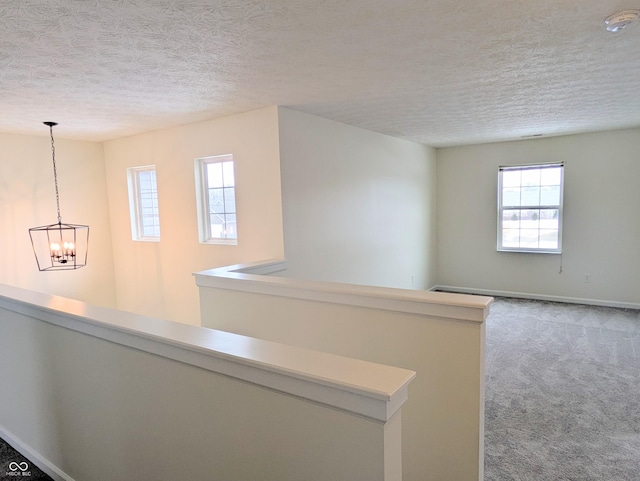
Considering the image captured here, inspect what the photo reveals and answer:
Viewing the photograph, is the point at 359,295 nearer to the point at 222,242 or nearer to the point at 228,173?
the point at 222,242

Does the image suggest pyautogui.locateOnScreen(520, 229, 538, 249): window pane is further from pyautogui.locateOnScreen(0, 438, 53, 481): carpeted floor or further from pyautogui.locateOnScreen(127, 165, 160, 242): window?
pyautogui.locateOnScreen(0, 438, 53, 481): carpeted floor

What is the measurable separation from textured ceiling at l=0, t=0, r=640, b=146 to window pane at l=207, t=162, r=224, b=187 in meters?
0.52

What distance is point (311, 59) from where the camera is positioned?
2359mm

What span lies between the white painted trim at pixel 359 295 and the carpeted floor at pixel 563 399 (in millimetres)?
1083

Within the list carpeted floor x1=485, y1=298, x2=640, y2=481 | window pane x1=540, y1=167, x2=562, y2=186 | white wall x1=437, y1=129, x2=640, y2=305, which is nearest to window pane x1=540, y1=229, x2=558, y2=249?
white wall x1=437, y1=129, x2=640, y2=305

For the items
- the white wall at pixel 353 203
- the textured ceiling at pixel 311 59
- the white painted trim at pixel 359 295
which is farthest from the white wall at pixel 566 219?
the white painted trim at pixel 359 295

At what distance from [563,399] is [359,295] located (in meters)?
2.03

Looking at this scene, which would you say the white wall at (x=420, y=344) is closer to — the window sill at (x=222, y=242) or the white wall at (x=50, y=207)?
the window sill at (x=222, y=242)

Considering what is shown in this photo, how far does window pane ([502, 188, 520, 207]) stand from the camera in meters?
6.00

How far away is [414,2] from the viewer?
171 centimetres

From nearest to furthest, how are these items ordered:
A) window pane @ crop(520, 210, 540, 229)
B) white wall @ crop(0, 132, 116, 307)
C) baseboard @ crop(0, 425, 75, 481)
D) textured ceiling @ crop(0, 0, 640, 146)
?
textured ceiling @ crop(0, 0, 640, 146)
baseboard @ crop(0, 425, 75, 481)
white wall @ crop(0, 132, 116, 307)
window pane @ crop(520, 210, 540, 229)

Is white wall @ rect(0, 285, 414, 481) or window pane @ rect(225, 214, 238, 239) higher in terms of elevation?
window pane @ rect(225, 214, 238, 239)

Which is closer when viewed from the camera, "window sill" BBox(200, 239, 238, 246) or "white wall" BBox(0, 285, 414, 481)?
"white wall" BBox(0, 285, 414, 481)

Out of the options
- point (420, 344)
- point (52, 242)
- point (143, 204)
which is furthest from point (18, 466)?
point (143, 204)
